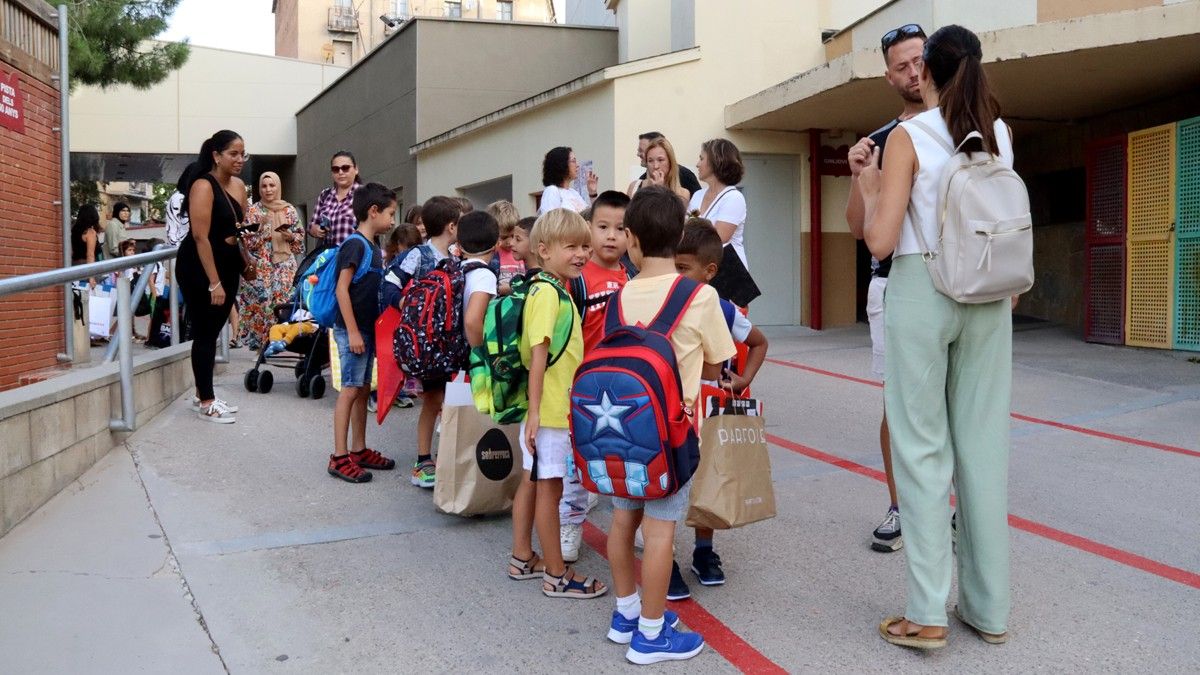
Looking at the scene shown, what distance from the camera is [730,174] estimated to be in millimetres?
5113

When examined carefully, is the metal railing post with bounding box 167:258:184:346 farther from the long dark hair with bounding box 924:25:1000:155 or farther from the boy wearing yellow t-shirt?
the long dark hair with bounding box 924:25:1000:155

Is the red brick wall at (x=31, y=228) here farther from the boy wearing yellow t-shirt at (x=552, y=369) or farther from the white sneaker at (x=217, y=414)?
the boy wearing yellow t-shirt at (x=552, y=369)

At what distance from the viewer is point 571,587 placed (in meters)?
3.93

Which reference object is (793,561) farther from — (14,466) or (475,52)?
(475,52)

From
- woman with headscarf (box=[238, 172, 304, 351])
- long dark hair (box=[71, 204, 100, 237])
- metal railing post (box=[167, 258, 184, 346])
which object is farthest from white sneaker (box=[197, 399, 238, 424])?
long dark hair (box=[71, 204, 100, 237])

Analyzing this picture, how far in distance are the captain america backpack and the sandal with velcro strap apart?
0.76 metres

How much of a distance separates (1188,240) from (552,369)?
8518mm

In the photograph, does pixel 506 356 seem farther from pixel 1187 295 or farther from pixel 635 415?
pixel 1187 295

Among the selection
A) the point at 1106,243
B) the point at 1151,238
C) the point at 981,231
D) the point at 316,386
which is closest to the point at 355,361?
the point at 316,386

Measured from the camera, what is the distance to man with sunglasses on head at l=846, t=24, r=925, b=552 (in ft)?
12.0

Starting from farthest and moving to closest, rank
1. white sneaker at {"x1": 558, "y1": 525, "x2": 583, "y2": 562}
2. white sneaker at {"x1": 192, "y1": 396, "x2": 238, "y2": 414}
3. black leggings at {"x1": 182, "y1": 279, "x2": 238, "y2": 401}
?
white sneaker at {"x1": 192, "y1": 396, "x2": 238, "y2": 414}
black leggings at {"x1": 182, "y1": 279, "x2": 238, "y2": 401}
white sneaker at {"x1": 558, "y1": 525, "x2": 583, "y2": 562}

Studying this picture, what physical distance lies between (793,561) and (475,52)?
57.0 ft

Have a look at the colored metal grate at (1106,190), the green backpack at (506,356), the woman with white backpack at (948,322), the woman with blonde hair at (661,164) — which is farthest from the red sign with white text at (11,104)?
the colored metal grate at (1106,190)

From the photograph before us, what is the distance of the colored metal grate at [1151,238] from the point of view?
1012 centimetres
